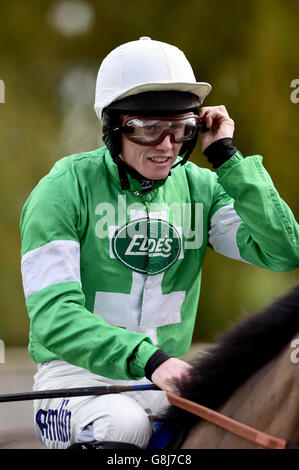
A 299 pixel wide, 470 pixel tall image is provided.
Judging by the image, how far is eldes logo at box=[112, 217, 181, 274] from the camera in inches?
77.4

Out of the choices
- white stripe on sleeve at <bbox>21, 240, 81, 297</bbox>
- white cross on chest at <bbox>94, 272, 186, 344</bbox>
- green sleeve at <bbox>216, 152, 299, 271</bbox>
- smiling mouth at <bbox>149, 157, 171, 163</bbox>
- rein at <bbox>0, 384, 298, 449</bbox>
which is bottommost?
rein at <bbox>0, 384, 298, 449</bbox>

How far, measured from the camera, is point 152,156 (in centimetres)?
193

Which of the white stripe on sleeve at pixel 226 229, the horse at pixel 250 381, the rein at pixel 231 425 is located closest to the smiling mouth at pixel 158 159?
the white stripe on sleeve at pixel 226 229

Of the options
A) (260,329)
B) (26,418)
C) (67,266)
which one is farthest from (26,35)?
(260,329)

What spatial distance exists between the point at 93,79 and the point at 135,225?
349 centimetres

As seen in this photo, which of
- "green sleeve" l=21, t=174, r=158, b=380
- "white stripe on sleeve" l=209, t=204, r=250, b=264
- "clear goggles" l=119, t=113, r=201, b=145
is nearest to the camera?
"green sleeve" l=21, t=174, r=158, b=380

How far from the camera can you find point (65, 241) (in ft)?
6.02

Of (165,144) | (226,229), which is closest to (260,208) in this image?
(226,229)

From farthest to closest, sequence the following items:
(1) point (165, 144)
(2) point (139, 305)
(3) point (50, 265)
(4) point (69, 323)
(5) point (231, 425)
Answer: (2) point (139, 305) < (1) point (165, 144) < (3) point (50, 265) < (4) point (69, 323) < (5) point (231, 425)

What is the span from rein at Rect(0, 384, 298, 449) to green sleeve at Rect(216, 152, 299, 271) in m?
0.58

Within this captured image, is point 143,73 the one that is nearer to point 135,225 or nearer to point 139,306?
point 135,225

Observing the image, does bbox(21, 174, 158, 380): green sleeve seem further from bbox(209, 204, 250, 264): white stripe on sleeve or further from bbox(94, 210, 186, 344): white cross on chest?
bbox(209, 204, 250, 264): white stripe on sleeve

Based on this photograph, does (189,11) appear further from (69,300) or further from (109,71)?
(69,300)

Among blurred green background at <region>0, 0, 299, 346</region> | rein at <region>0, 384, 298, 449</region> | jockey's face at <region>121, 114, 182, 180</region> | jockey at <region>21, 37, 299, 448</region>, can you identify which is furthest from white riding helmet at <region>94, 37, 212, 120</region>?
blurred green background at <region>0, 0, 299, 346</region>
